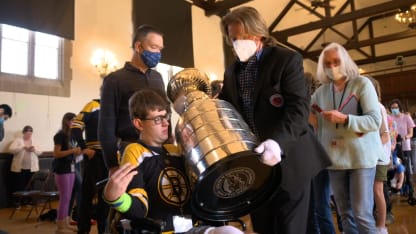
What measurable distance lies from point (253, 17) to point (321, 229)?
1.51 m

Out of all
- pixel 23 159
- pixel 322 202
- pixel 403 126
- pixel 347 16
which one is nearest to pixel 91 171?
pixel 322 202

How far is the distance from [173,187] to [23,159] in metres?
5.33

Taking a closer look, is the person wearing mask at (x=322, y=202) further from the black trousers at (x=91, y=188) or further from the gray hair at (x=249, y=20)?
the black trousers at (x=91, y=188)

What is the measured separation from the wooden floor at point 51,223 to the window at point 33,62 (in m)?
2.04

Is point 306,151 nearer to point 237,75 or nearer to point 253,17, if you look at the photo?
point 237,75

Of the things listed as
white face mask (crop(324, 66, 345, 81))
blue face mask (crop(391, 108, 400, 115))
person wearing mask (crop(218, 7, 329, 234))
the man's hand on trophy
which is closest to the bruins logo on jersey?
person wearing mask (crop(218, 7, 329, 234))

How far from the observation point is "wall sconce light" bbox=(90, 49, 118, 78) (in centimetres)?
689

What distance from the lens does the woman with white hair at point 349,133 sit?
71.9 inches

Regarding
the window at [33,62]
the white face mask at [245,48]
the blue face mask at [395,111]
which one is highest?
the window at [33,62]

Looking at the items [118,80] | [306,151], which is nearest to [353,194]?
[306,151]

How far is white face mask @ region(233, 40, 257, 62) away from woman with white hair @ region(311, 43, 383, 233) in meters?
0.66

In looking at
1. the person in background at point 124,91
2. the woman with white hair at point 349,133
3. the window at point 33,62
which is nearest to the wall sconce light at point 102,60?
the window at point 33,62

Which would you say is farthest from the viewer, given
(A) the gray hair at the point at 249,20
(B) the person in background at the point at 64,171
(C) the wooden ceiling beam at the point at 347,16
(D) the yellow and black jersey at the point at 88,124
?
(C) the wooden ceiling beam at the point at 347,16

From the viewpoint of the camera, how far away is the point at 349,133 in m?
1.94
